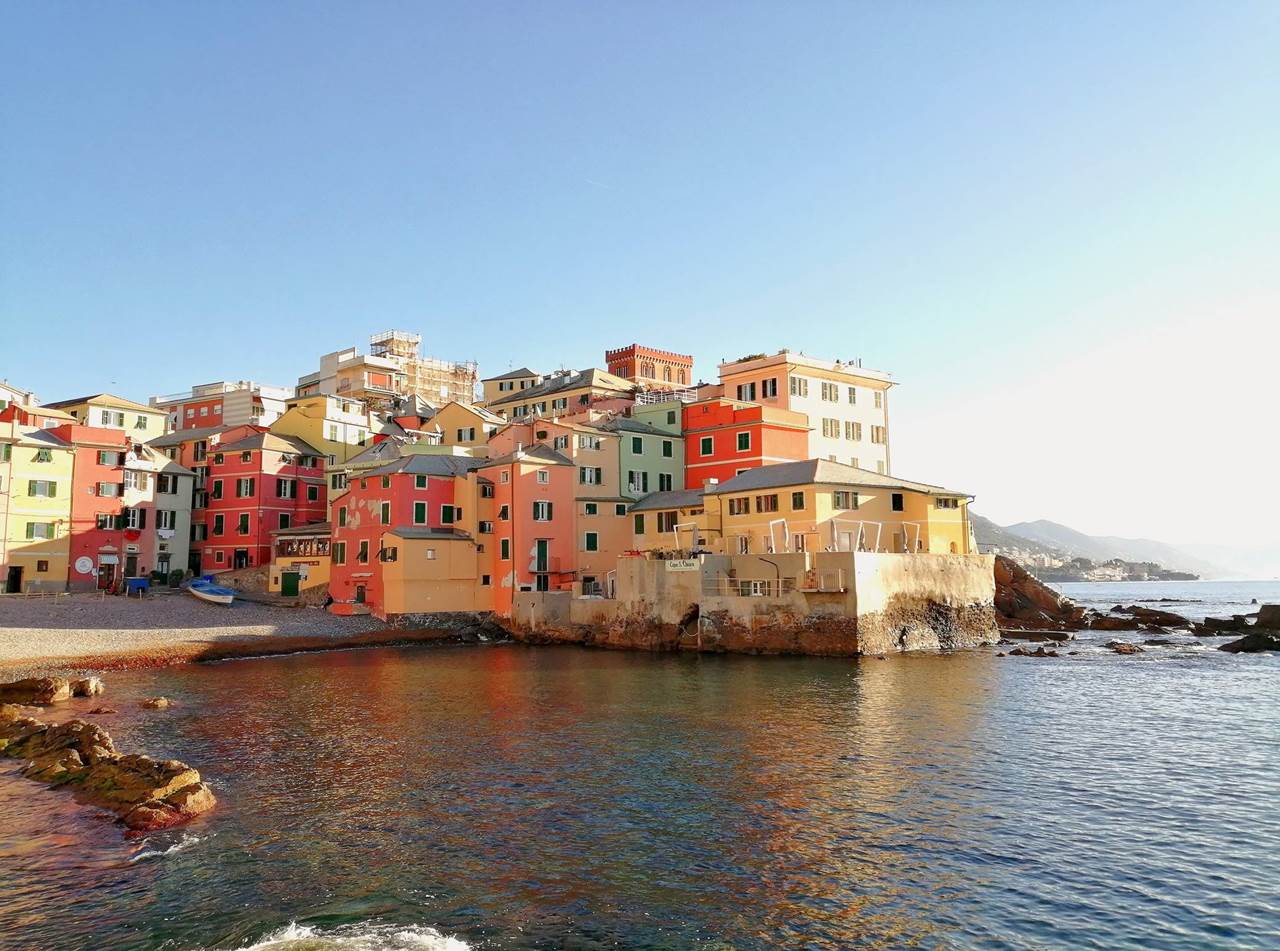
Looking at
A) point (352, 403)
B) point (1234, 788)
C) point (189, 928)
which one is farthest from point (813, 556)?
point (352, 403)

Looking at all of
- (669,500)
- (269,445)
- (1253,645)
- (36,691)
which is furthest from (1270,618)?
(269,445)

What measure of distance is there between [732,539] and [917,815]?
43606 mm

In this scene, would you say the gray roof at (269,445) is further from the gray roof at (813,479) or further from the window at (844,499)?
the window at (844,499)

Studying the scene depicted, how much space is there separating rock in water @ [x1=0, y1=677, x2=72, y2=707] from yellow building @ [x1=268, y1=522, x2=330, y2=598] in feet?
116

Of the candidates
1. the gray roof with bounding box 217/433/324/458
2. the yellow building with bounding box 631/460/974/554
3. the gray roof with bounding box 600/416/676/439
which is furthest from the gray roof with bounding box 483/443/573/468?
the gray roof with bounding box 217/433/324/458

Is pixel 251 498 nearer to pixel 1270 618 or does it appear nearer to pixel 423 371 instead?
pixel 423 371

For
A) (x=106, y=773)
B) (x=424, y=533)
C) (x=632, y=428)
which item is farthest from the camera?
(x=632, y=428)

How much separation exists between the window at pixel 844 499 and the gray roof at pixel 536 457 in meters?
22.8

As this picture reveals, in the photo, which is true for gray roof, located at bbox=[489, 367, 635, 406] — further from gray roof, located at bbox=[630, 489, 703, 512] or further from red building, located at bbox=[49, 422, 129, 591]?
red building, located at bbox=[49, 422, 129, 591]

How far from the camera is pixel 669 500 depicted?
72.1 m

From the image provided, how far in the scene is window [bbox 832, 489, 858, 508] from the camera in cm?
6066

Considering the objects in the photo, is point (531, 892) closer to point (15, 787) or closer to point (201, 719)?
point (15, 787)

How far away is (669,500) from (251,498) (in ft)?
135

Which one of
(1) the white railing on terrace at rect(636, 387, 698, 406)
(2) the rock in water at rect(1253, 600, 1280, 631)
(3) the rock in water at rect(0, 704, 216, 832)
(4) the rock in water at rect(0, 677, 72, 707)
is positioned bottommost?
(3) the rock in water at rect(0, 704, 216, 832)
